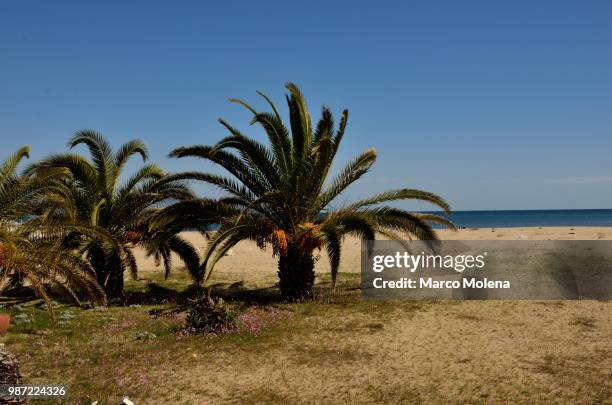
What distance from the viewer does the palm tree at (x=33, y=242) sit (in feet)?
27.1

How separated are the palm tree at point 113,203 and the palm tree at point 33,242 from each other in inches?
A: 95.9

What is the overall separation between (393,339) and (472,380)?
238 cm

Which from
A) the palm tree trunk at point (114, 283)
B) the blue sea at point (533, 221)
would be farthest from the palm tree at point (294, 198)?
the blue sea at point (533, 221)

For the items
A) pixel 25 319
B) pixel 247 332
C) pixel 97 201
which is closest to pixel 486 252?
pixel 247 332

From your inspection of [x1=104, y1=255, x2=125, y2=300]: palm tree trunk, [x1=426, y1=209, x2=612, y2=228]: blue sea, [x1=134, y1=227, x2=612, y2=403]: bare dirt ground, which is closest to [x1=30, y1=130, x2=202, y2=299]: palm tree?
[x1=104, y1=255, x2=125, y2=300]: palm tree trunk

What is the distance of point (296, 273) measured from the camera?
12.9 m

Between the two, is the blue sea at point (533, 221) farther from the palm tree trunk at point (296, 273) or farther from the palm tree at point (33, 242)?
the palm tree at point (33, 242)

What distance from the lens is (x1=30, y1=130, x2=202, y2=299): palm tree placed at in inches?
505

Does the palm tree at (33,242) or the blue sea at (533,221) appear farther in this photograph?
the blue sea at (533,221)

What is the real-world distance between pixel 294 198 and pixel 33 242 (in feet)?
19.9

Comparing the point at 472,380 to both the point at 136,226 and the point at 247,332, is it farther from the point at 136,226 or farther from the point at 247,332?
the point at 136,226

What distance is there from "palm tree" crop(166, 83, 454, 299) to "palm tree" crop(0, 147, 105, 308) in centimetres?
307

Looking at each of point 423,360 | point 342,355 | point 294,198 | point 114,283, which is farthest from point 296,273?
point 423,360

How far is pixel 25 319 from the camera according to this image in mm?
9883
